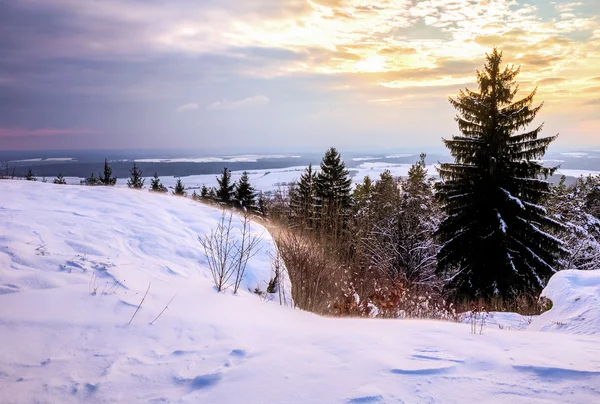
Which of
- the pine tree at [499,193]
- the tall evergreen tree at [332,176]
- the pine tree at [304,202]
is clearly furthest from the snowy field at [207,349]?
the tall evergreen tree at [332,176]

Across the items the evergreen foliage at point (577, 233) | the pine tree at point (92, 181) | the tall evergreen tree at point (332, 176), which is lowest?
the evergreen foliage at point (577, 233)

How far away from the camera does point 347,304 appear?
5.91 metres

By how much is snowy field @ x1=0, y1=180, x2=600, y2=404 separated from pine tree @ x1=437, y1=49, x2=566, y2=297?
1137 centimetres

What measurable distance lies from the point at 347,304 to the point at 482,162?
1293cm

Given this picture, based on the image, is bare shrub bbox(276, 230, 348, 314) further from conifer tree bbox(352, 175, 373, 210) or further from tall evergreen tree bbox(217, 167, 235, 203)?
tall evergreen tree bbox(217, 167, 235, 203)

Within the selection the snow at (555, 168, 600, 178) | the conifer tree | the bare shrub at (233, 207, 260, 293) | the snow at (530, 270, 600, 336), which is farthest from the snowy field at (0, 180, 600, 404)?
the conifer tree

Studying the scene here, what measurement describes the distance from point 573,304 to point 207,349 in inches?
228

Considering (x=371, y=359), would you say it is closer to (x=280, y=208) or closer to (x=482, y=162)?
(x=280, y=208)

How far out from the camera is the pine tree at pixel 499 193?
50.3 ft

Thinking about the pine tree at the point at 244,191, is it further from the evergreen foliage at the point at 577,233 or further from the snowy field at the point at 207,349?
the snowy field at the point at 207,349

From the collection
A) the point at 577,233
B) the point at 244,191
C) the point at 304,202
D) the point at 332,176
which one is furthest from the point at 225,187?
the point at 577,233

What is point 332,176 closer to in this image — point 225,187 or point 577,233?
point 225,187

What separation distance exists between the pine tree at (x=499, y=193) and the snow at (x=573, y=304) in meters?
9.40

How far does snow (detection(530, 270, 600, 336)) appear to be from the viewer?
195 inches
